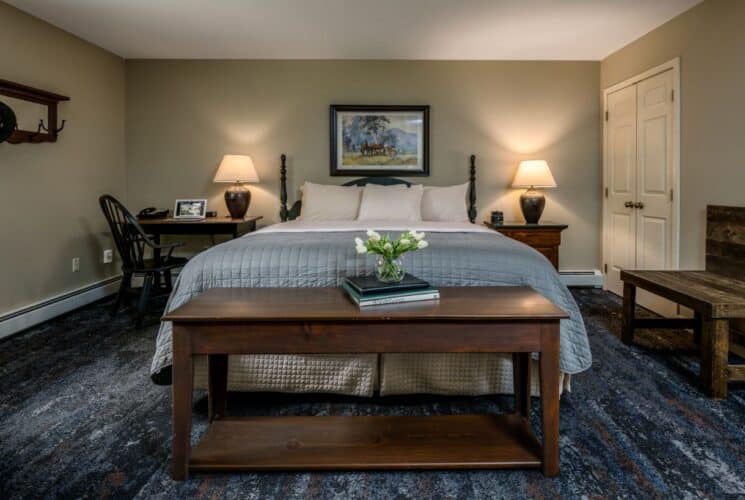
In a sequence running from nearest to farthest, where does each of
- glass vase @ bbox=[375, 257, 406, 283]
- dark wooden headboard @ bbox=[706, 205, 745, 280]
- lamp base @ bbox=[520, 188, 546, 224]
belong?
1. glass vase @ bbox=[375, 257, 406, 283]
2. dark wooden headboard @ bbox=[706, 205, 745, 280]
3. lamp base @ bbox=[520, 188, 546, 224]

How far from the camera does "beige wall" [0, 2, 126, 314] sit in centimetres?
327

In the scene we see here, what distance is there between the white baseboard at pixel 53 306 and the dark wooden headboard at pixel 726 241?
15.4 ft

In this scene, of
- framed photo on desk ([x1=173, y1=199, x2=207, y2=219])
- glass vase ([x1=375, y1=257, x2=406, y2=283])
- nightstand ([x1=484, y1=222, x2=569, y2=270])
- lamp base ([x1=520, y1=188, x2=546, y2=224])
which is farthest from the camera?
framed photo on desk ([x1=173, y1=199, x2=207, y2=219])

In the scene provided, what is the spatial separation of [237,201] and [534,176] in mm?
2774

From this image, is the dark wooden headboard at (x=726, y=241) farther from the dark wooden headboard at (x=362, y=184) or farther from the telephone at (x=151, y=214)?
the telephone at (x=151, y=214)

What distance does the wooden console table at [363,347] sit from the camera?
1507 mm

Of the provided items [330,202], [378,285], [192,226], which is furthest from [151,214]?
[378,285]

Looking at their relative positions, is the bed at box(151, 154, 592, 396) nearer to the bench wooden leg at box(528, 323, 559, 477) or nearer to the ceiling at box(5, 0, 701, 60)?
the bench wooden leg at box(528, 323, 559, 477)

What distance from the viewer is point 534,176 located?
14.0 ft

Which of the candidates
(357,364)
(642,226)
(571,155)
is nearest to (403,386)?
(357,364)

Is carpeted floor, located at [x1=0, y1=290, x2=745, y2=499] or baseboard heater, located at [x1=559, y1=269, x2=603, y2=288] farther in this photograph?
baseboard heater, located at [x1=559, y1=269, x2=603, y2=288]

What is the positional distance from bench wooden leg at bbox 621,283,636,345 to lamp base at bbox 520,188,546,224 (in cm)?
151

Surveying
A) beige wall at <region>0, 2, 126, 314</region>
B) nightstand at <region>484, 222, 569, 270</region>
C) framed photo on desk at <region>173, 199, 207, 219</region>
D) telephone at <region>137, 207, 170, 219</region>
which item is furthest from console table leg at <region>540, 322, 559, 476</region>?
telephone at <region>137, 207, 170, 219</region>

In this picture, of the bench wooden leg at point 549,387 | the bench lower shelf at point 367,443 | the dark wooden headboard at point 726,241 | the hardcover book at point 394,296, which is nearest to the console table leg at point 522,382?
the bench lower shelf at point 367,443
